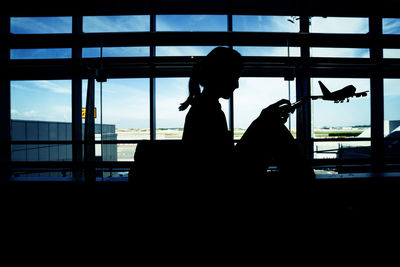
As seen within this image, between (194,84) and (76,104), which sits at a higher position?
(76,104)

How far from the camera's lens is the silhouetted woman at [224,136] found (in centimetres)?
76

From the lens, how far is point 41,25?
10.2 feet

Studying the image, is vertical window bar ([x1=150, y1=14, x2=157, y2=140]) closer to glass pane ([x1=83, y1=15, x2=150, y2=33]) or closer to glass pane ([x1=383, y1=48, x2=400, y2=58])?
glass pane ([x1=83, y1=15, x2=150, y2=33])

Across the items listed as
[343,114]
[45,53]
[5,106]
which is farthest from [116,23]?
[343,114]

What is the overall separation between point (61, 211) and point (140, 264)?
1.32 m

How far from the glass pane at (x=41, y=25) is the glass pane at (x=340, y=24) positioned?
426 centimetres

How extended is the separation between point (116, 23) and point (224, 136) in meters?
3.44

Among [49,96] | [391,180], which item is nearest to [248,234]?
[391,180]

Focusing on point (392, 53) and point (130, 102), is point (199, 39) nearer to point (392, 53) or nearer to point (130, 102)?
point (130, 102)

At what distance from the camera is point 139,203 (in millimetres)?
729

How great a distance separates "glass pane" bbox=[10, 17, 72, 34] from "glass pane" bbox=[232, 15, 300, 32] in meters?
2.90

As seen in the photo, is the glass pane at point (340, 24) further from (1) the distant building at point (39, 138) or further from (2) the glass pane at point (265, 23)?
(1) the distant building at point (39, 138)
